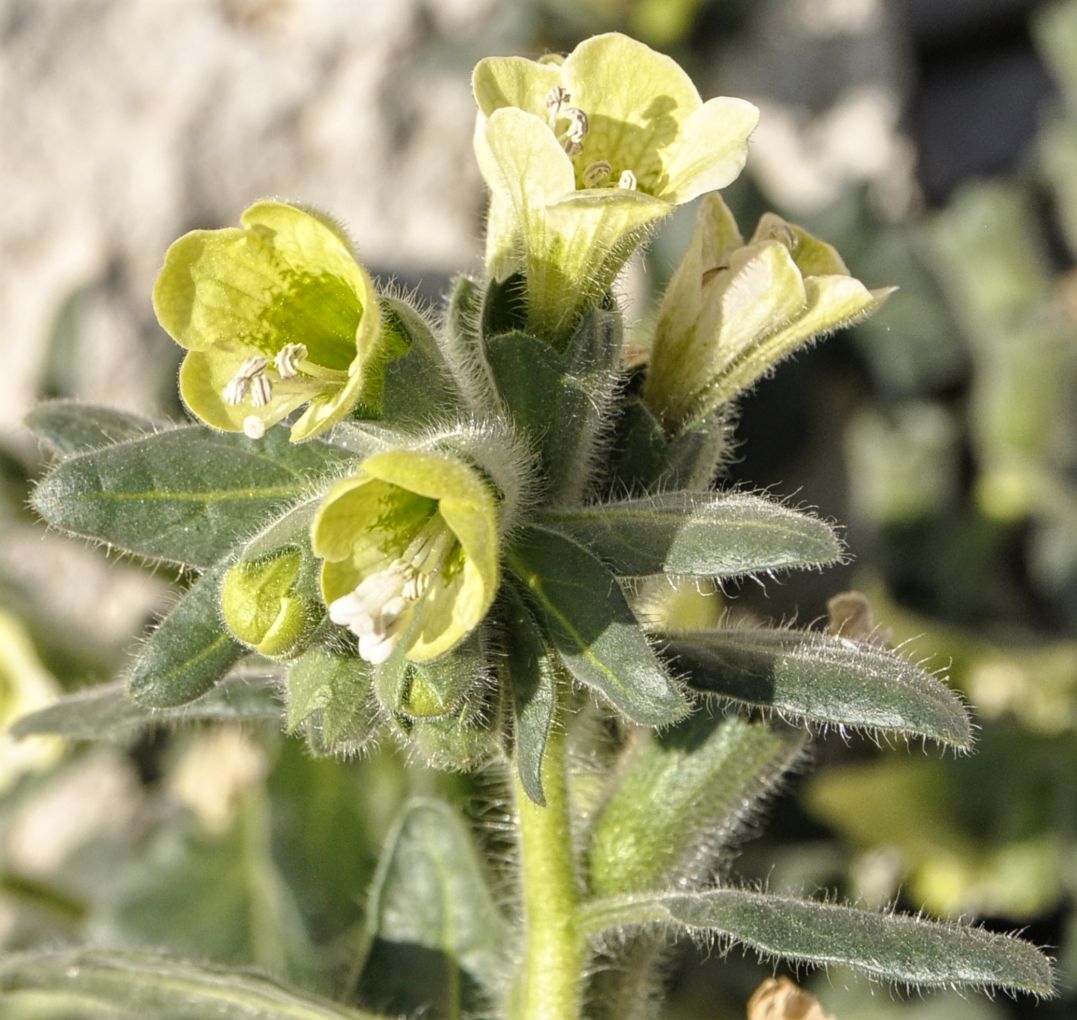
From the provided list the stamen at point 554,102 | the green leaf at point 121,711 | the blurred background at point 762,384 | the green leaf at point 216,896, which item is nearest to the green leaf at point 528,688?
the green leaf at point 121,711

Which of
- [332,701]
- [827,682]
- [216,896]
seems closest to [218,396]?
[332,701]

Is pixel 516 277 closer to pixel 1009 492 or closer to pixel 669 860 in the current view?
pixel 669 860

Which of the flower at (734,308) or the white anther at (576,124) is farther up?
the white anther at (576,124)

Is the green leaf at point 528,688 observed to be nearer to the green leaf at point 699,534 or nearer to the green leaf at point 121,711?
the green leaf at point 699,534

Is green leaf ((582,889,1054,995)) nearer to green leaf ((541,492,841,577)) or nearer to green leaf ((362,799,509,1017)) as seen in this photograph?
green leaf ((541,492,841,577))

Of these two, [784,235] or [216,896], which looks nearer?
[784,235]

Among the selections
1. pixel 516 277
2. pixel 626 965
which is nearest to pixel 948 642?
pixel 626 965

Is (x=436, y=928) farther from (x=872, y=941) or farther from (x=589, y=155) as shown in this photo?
(x=589, y=155)

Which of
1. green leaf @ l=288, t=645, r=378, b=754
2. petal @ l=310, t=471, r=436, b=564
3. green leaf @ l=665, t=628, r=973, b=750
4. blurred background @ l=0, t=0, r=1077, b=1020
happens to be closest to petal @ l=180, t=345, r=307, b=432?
petal @ l=310, t=471, r=436, b=564
